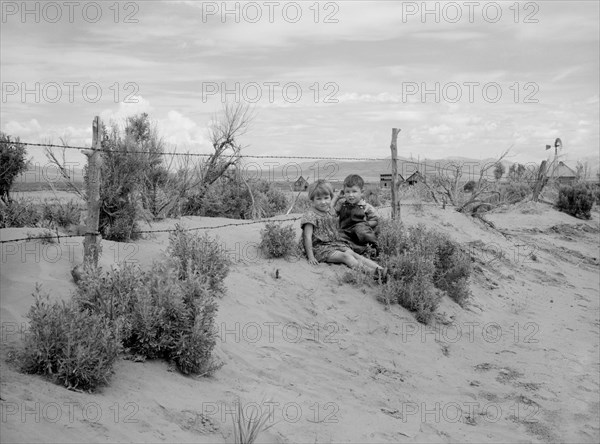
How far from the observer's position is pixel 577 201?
22609mm

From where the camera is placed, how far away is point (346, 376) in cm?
630

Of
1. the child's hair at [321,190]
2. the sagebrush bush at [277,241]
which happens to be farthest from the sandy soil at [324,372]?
the child's hair at [321,190]

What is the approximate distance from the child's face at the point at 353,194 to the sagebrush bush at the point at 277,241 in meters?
1.14

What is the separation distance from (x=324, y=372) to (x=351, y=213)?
363 cm

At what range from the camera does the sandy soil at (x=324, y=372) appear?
14.4ft

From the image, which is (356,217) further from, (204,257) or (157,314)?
(157,314)

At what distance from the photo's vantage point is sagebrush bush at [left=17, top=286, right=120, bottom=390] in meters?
4.44

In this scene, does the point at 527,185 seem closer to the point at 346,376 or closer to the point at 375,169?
the point at 346,376

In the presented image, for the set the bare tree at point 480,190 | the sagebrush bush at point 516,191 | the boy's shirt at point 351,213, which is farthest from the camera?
the sagebrush bush at point 516,191

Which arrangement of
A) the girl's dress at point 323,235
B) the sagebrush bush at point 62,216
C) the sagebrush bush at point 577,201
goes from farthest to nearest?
1. the sagebrush bush at point 577,201
2. the sagebrush bush at point 62,216
3. the girl's dress at point 323,235

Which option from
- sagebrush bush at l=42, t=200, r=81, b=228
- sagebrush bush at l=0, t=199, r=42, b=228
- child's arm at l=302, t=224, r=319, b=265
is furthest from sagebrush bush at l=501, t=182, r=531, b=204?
sagebrush bush at l=0, t=199, r=42, b=228

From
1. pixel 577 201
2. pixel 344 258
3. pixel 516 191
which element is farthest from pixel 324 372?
pixel 516 191

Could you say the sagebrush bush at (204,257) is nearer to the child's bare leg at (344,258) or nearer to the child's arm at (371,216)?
the child's bare leg at (344,258)

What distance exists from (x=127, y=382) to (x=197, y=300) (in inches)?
39.1
